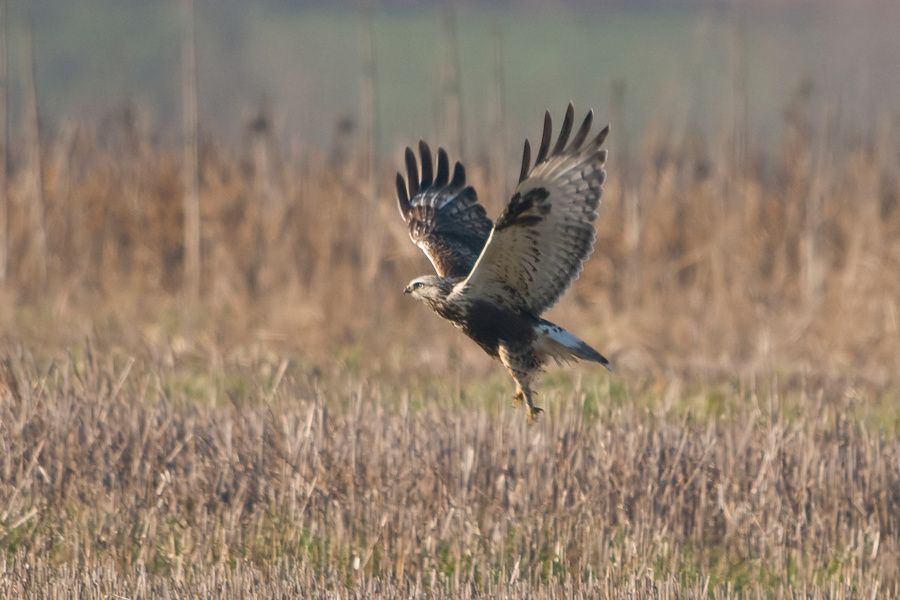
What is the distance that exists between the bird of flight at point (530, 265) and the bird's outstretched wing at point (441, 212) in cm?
4

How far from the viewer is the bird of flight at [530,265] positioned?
610 cm

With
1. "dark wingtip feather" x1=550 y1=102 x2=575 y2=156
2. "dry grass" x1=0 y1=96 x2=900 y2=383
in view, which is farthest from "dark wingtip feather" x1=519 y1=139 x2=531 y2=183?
"dry grass" x1=0 y1=96 x2=900 y2=383

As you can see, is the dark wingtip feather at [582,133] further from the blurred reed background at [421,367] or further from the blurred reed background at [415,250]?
the blurred reed background at [415,250]

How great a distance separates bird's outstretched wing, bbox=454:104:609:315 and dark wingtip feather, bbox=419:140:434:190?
1.13 m

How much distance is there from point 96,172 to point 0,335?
3806mm

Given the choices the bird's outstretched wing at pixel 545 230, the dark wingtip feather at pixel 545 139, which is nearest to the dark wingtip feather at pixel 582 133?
the bird's outstretched wing at pixel 545 230

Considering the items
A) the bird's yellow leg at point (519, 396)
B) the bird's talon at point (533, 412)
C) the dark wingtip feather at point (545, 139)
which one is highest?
the dark wingtip feather at point (545, 139)

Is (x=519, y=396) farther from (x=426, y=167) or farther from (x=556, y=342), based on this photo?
(x=426, y=167)

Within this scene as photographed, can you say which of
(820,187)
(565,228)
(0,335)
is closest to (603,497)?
(565,228)

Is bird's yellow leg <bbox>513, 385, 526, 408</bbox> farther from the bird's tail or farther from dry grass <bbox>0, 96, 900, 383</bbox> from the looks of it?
dry grass <bbox>0, 96, 900, 383</bbox>

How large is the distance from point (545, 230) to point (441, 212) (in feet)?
3.99

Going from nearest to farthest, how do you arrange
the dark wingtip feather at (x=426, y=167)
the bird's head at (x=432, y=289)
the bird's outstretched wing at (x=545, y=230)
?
the bird's outstretched wing at (x=545, y=230) < the bird's head at (x=432, y=289) < the dark wingtip feather at (x=426, y=167)

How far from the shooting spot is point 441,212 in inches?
290

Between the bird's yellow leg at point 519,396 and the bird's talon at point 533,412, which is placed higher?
the bird's yellow leg at point 519,396
